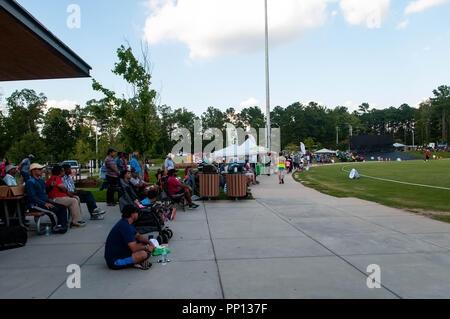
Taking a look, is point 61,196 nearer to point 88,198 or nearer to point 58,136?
point 88,198

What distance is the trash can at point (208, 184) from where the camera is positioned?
36.6 ft

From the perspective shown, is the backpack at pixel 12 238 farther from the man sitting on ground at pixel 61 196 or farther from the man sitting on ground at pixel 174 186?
the man sitting on ground at pixel 174 186

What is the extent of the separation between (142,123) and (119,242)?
1028cm

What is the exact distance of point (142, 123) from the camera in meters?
14.1

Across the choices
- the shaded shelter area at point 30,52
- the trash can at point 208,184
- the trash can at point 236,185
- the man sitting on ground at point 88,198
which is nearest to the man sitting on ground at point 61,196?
the man sitting on ground at point 88,198

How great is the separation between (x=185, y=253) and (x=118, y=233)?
1.21 m

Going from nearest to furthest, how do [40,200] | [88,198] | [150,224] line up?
1. [150,224]
2. [40,200]
3. [88,198]

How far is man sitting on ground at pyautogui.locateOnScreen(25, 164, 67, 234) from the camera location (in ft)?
21.0

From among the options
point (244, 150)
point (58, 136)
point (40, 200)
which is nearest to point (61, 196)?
point (40, 200)

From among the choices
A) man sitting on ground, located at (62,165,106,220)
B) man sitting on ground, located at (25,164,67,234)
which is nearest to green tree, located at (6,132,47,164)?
man sitting on ground, located at (62,165,106,220)

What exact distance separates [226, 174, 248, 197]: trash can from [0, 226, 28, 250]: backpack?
6582mm

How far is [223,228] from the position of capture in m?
6.93

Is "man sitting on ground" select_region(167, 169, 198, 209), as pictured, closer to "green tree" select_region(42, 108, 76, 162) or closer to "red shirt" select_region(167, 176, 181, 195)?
"red shirt" select_region(167, 176, 181, 195)
